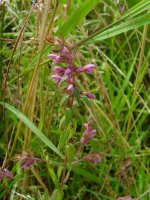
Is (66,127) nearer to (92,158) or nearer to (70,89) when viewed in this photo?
(70,89)

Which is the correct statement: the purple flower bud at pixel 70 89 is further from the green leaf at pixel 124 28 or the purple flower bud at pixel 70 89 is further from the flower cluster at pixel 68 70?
the green leaf at pixel 124 28

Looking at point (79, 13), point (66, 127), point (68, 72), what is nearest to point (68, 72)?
point (68, 72)

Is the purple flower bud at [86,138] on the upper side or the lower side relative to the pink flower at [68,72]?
lower

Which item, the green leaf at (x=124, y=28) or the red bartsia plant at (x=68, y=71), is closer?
the red bartsia plant at (x=68, y=71)

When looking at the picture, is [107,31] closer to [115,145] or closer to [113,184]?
[115,145]

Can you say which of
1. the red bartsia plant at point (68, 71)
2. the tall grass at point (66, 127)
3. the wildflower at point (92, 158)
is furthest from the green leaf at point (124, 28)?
the wildflower at point (92, 158)

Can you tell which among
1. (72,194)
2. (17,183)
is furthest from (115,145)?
(17,183)

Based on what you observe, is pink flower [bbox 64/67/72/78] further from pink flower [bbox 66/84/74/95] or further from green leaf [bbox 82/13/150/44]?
green leaf [bbox 82/13/150/44]

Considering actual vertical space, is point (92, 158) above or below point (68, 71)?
below

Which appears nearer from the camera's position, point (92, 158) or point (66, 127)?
point (66, 127)
